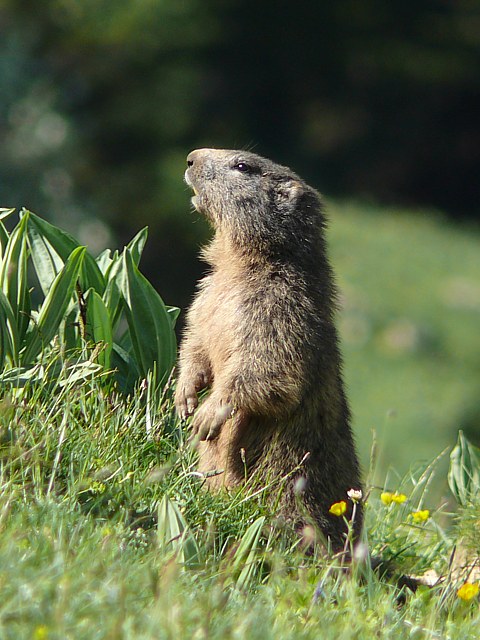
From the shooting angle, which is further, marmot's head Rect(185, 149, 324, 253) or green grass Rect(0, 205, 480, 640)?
marmot's head Rect(185, 149, 324, 253)

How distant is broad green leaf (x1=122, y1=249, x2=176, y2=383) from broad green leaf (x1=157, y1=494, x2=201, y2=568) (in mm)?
1510

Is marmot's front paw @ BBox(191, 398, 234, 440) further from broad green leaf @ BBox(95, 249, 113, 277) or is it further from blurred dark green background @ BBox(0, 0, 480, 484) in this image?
blurred dark green background @ BBox(0, 0, 480, 484)

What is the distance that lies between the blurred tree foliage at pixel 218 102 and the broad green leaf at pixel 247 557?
1426 cm

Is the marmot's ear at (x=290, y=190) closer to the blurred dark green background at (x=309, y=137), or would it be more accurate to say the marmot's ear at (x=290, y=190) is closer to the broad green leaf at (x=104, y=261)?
the broad green leaf at (x=104, y=261)

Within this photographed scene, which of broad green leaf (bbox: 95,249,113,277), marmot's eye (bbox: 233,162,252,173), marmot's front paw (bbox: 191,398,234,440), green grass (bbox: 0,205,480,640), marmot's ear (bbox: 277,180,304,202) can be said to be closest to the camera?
green grass (bbox: 0,205,480,640)

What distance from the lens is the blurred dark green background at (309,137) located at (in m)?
18.3

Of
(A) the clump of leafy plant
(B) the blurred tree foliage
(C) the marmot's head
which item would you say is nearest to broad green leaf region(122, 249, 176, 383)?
(A) the clump of leafy plant

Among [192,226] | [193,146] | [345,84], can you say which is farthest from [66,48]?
[345,84]

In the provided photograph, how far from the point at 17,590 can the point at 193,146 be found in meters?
19.3

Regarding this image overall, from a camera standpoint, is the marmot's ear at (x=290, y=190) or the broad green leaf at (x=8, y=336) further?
the marmot's ear at (x=290, y=190)

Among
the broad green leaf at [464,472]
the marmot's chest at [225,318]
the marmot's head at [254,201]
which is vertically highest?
the marmot's head at [254,201]

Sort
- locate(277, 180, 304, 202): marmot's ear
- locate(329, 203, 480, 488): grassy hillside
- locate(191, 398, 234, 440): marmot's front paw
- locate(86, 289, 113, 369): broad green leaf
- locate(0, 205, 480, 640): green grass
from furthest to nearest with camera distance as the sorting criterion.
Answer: locate(329, 203, 480, 488): grassy hillside, locate(277, 180, 304, 202): marmot's ear, locate(86, 289, 113, 369): broad green leaf, locate(191, 398, 234, 440): marmot's front paw, locate(0, 205, 480, 640): green grass

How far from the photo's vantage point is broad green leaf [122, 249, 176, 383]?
521 cm

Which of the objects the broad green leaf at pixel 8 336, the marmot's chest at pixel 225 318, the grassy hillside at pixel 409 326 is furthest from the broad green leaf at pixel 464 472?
the grassy hillside at pixel 409 326
